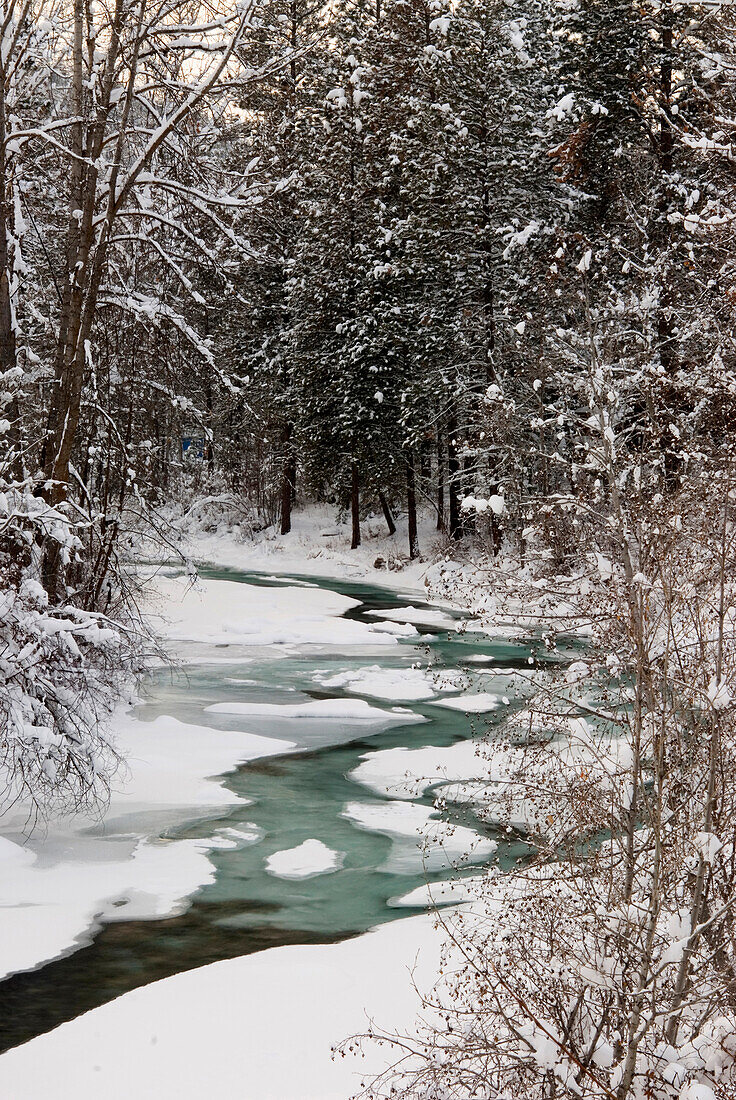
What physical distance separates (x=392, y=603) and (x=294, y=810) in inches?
558

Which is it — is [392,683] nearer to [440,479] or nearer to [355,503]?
[355,503]

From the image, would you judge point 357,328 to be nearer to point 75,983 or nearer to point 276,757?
point 276,757

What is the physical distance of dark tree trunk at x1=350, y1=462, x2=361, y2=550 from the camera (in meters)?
30.7

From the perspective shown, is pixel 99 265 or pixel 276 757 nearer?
pixel 99 265

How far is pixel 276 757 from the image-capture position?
40.7 ft

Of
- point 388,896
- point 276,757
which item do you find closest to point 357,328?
point 276,757

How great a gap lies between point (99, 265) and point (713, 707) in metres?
8.11

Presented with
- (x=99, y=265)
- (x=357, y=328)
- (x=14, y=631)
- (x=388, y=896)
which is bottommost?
(x=388, y=896)

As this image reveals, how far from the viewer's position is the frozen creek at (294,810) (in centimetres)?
736

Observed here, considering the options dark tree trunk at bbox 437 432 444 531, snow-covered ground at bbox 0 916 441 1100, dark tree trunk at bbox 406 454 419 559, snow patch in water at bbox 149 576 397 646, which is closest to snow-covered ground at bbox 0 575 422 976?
snow-covered ground at bbox 0 916 441 1100

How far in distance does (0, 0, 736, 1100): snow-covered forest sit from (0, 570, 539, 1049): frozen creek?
60 millimetres

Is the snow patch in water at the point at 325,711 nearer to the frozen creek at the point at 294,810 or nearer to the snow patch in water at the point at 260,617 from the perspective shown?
the frozen creek at the point at 294,810

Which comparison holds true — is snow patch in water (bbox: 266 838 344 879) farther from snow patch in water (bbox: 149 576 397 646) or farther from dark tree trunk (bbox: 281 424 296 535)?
dark tree trunk (bbox: 281 424 296 535)

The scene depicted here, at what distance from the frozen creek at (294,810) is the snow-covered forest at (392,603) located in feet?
0.20
